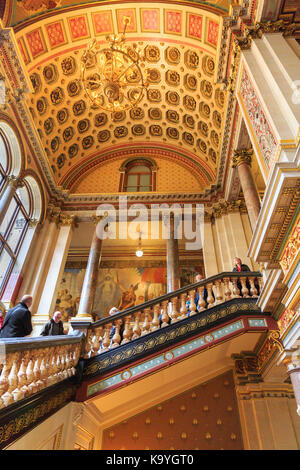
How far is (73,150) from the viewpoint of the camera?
12.2 metres

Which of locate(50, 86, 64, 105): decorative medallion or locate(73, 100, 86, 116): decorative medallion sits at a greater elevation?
locate(73, 100, 86, 116): decorative medallion

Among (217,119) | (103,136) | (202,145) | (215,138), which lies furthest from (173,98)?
(103,136)

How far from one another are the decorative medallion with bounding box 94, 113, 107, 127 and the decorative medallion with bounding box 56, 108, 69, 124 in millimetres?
1270

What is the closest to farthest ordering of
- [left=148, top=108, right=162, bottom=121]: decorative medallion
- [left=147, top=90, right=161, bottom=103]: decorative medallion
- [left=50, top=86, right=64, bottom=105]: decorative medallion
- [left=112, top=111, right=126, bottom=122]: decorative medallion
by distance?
[left=50, top=86, right=64, bottom=105]: decorative medallion → [left=147, top=90, right=161, bottom=103]: decorative medallion → [left=148, top=108, right=162, bottom=121]: decorative medallion → [left=112, top=111, right=126, bottom=122]: decorative medallion

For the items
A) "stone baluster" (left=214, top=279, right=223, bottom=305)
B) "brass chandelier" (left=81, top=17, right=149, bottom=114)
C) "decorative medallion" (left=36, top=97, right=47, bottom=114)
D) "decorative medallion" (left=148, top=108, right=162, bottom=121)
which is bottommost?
"stone baluster" (left=214, top=279, right=223, bottom=305)

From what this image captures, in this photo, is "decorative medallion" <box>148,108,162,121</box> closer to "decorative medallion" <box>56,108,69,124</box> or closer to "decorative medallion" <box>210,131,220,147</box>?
"decorative medallion" <box>210,131,220,147</box>

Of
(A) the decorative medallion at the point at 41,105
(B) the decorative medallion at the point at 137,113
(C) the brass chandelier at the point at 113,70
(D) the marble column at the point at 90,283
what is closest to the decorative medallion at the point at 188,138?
(B) the decorative medallion at the point at 137,113

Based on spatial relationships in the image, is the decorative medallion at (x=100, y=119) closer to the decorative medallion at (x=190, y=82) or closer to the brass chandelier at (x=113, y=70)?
the decorative medallion at (x=190, y=82)

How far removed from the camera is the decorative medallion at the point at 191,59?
30.9ft

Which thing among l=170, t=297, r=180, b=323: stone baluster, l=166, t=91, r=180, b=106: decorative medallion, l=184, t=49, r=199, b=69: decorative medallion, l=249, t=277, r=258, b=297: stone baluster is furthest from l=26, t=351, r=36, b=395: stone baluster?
l=166, t=91, r=180, b=106: decorative medallion

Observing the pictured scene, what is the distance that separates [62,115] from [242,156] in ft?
22.3

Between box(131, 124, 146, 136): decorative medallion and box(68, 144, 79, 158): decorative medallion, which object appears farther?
box(131, 124, 146, 136): decorative medallion

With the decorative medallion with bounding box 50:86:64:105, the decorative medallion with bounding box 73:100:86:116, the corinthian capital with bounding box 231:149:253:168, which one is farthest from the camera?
the decorative medallion with bounding box 73:100:86:116

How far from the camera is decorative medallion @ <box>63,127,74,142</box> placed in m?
11.4
